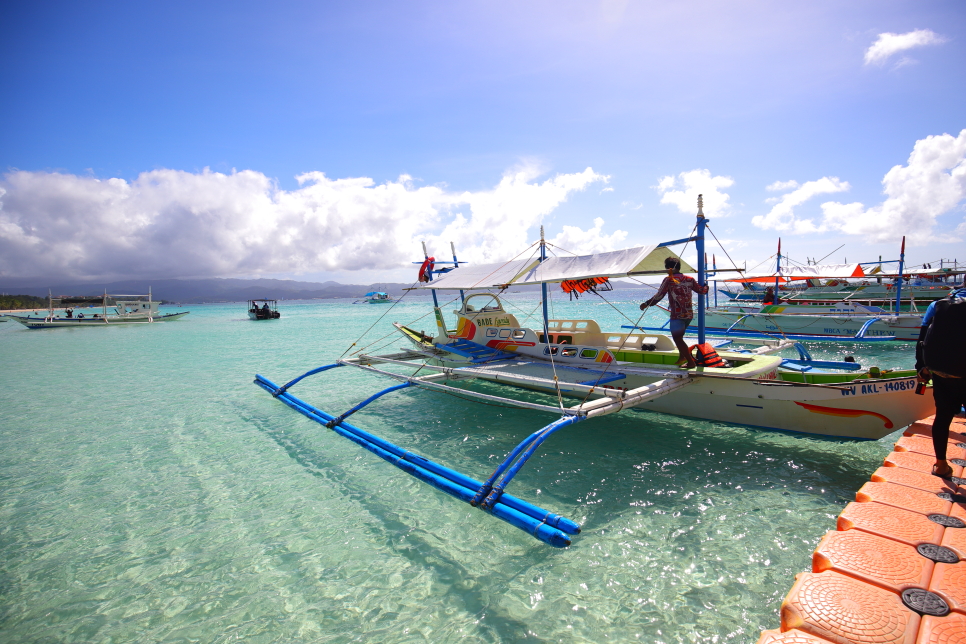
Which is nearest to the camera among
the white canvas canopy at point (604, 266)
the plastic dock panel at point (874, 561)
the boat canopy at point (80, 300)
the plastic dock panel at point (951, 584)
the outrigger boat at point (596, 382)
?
the plastic dock panel at point (951, 584)

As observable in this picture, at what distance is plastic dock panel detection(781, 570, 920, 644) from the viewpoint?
8.56 feet

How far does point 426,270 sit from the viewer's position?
46.7 feet

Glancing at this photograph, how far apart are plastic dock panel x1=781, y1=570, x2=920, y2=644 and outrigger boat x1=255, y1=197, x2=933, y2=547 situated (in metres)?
2.17

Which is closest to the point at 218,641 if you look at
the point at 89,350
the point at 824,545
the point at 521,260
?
the point at 824,545

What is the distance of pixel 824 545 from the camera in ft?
11.4

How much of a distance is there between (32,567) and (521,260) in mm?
10318

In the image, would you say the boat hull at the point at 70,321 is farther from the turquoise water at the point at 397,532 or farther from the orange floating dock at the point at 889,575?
the orange floating dock at the point at 889,575

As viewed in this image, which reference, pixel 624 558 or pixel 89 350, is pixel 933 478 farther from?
pixel 89 350

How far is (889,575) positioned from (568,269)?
24.3 feet

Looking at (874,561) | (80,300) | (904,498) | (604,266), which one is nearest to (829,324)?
(604,266)

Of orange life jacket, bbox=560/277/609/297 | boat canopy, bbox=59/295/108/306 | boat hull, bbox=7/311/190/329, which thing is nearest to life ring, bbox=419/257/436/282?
orange life jacket, bbox=560/277/609/297

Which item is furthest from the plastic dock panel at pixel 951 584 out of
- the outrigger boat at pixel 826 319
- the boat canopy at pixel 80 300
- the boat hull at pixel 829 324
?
the boat canopy at pixel 80 300

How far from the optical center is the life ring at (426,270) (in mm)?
14070

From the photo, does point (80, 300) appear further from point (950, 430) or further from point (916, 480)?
point (950, 430)
